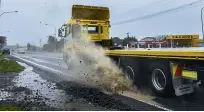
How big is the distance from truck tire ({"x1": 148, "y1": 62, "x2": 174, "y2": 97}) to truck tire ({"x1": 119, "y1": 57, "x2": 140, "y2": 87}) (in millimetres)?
775

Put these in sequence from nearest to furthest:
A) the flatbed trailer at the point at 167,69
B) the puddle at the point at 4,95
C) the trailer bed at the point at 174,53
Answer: the trailer bed at the point at 174,53
the flatbed trailer at the point at 167,69
the puddle at the point at 4,95

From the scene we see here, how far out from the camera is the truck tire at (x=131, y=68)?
10.2m

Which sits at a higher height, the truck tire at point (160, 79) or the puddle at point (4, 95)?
the truck tire at point (160, 79)

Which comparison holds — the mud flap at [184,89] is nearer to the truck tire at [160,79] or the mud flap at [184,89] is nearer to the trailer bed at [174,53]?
the truck tire at [160,79]

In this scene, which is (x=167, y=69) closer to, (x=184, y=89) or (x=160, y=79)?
(x=160, y=79)

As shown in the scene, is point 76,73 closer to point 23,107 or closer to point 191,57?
point 23,107

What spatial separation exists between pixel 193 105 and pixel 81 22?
28.2ft

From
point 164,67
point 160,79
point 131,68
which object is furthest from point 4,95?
point 164,67

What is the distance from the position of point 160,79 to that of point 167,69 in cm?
58

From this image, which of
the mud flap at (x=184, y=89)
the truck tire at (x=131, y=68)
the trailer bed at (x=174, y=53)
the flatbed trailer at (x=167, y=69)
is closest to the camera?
the trailer bed at (x=174, y=53)

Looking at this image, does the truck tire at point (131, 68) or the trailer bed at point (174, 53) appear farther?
the truck tire at point (131, 68)

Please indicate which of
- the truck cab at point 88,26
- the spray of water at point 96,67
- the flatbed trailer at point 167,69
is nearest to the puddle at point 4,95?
the spray of water at point 96,67

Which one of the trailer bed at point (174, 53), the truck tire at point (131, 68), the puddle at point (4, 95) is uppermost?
the trailer bed at point (174, 53)

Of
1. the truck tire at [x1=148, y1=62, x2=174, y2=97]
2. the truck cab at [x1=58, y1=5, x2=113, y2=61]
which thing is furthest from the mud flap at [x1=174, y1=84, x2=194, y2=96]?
the truck cab at [x1=58, y1=5, x2=113, y2=61]
